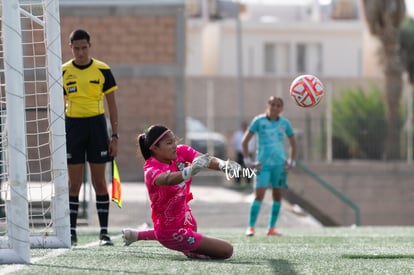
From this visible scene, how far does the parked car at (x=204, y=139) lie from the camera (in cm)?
3534

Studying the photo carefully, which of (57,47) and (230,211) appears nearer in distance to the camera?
(57,47)

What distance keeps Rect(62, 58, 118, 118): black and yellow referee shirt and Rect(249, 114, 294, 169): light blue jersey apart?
3.94m

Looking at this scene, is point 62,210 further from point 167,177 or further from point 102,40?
point 102,40

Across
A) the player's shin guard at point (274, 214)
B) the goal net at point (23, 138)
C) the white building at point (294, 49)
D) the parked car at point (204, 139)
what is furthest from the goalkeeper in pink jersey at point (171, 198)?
the white building at point (294, 49)

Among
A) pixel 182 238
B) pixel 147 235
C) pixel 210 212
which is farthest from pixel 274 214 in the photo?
pixel 210 212

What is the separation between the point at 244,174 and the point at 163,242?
1.07m

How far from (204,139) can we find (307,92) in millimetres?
24818

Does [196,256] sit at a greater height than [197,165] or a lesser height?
lesser

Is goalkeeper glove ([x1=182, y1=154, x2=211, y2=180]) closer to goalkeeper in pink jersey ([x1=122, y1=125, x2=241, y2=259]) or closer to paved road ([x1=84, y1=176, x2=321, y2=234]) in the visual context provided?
goalkeeper in pink jersey ([x1=122, y1=125, x2=241, y2=259])

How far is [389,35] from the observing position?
3625 centimetres

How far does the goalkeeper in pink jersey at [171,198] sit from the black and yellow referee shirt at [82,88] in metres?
2.13

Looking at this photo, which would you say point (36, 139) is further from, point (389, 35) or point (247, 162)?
point (389, 35)

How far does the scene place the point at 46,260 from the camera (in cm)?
883

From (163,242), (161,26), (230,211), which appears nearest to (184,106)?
(161,26)
